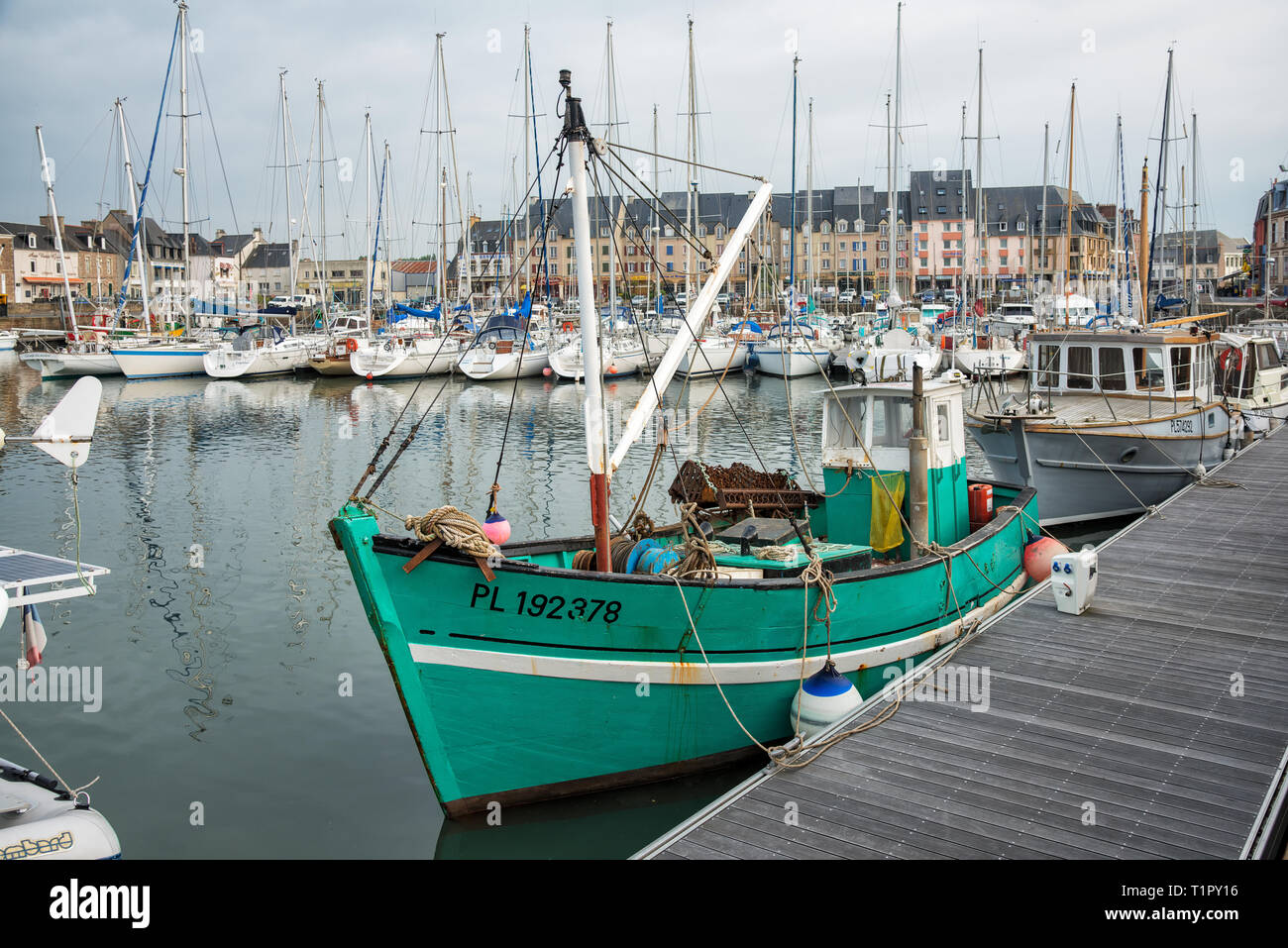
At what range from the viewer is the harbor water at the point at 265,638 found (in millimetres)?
9672

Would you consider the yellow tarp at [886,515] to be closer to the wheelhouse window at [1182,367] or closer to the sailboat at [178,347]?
the wheelhouse window at [1182,367]

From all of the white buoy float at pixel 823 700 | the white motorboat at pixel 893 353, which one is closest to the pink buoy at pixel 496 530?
the white buoy float at pixel 823 700

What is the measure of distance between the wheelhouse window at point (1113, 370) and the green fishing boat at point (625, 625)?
11.3m

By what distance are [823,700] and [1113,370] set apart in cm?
1499

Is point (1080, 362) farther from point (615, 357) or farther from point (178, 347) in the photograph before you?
point (178, 347)

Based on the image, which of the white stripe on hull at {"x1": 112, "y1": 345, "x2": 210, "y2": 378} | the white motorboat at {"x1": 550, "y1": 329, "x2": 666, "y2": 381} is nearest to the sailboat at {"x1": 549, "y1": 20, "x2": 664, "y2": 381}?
the white motorboat at {"x1": 550, "y1": 329, "x2": 666, "y2": 381}

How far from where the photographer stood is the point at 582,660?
29.6 ft

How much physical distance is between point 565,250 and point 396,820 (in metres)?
110

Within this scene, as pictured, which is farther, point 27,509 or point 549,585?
point 27,509
